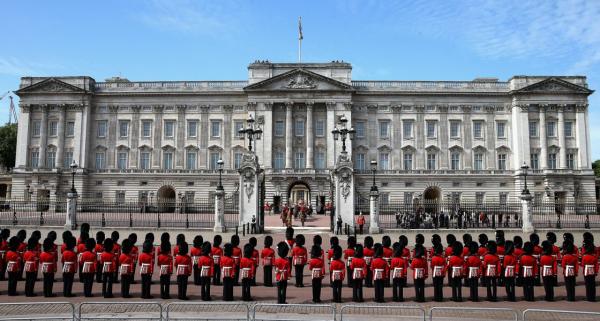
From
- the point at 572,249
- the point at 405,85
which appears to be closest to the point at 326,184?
the point at 405,85

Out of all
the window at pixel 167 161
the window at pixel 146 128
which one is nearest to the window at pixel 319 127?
the window at pixel 167 161

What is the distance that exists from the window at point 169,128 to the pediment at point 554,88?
42.0 meters

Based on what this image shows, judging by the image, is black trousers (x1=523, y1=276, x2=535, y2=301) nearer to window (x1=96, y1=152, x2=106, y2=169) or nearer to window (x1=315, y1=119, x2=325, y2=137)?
window (x1=315, y1=119, x2=325, y2=137)

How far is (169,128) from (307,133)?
1741 cm

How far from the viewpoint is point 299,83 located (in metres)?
53.4

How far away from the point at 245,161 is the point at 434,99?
35.2 meters

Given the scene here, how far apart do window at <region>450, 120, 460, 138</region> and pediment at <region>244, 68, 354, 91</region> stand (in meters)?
13.4

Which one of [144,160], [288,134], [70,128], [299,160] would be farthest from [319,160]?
[70,128]

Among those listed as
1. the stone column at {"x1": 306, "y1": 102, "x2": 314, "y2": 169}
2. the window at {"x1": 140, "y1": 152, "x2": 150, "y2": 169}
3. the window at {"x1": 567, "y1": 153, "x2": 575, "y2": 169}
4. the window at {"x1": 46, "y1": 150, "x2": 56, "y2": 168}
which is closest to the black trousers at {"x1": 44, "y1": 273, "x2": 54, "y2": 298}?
the stone column at {"x1": 306, "y1": 102, "x2": 314, "y2": 169}

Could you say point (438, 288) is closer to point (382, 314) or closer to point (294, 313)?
point (382, 314)

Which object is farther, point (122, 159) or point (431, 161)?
point (122, 159)

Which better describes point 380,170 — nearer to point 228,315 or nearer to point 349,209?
point 349,209

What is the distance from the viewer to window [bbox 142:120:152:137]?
Result: 55.5 meters

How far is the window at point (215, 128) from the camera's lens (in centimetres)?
5522
